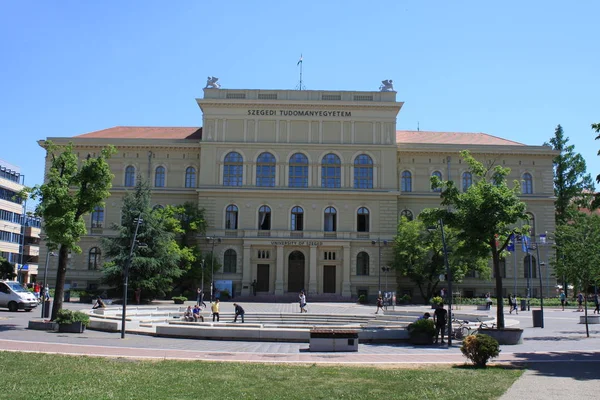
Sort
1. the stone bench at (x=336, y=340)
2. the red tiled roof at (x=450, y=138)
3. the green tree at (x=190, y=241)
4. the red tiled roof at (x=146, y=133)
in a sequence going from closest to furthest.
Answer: the stone bench at (x=336, y=340) < the green tree at (x=190, y=241) < the red tiled roof at (x=450, y=138) < the red tiled roof at (x=146, y=133)

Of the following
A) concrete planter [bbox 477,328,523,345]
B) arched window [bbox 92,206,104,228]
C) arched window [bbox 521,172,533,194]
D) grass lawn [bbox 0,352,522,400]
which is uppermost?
arched window [bbox 521,172,533,194]

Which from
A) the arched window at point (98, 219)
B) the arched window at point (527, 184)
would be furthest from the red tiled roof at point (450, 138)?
the arched window at point (98, 219)

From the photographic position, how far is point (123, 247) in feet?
156

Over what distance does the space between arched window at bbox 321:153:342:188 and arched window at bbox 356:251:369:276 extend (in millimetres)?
7543

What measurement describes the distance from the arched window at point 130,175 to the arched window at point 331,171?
20.6 m

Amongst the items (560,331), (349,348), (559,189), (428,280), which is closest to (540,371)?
(349,348)

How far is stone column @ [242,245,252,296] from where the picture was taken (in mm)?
56062

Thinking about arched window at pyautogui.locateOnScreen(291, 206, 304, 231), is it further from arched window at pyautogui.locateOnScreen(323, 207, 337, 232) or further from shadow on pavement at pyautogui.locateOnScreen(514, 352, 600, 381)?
shadow on pavement at pyautogui.locateOnScreen(514, 352, 600, 381)

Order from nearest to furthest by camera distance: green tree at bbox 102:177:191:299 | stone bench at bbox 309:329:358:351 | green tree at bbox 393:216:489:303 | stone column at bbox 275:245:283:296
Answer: stone bench at bbox 309:329:358:351 < green tree at bbox 102:177:191:299 < green tree at bbox 393:216:489:303 < stone column at bbox 275:245:283:296

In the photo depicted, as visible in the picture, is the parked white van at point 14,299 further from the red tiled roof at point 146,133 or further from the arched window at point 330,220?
the arched window at point 330,220

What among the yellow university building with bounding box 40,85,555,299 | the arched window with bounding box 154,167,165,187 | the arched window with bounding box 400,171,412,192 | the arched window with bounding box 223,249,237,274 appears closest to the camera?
the yellow university building with bounding box 40,85,555,299

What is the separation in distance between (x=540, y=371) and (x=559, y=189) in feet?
189

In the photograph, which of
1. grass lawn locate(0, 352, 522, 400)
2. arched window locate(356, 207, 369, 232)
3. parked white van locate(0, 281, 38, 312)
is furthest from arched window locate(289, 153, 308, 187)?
grass lawn locate(0, 352, 522, 400)

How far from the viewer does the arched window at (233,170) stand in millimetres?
58531
